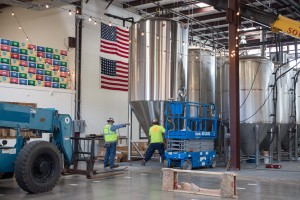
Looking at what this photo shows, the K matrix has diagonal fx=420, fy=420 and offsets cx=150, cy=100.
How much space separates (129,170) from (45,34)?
28.9ft

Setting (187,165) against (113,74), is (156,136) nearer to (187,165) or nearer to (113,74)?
(187,165)

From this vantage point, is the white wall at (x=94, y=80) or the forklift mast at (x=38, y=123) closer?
the forklift mast at (x=38, y=123)

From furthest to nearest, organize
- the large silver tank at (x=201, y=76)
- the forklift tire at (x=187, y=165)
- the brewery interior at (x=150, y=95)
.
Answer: the large silver tank at (x=201, y=76) < the forklift tire at (x=187, y=165) < the brewery interior at (x=150, y=95)

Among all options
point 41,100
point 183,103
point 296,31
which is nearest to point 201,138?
point 183,103

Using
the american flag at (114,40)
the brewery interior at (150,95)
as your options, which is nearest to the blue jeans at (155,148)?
the brewery interior at (150,95)

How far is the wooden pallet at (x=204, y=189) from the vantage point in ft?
31.8

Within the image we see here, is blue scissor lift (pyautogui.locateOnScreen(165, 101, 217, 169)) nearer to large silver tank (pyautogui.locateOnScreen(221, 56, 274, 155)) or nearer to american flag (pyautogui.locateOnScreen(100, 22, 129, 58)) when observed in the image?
large silver tank (pyautogui.locateOnScreen(221, 56, 274, 155))

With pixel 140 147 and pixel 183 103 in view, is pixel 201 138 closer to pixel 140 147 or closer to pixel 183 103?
pixel 183 103

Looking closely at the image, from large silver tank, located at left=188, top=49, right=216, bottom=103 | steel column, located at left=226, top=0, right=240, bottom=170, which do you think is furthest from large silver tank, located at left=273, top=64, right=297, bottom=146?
steel column, located at left=226, top=0, right=240, bottom=170

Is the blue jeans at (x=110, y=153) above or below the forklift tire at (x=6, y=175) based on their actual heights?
above

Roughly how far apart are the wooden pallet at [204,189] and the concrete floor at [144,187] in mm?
245

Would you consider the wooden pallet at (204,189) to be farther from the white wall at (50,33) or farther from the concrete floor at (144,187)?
the white wall at (50,33)

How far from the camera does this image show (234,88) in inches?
617

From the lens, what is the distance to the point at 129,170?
15656 millimetres
